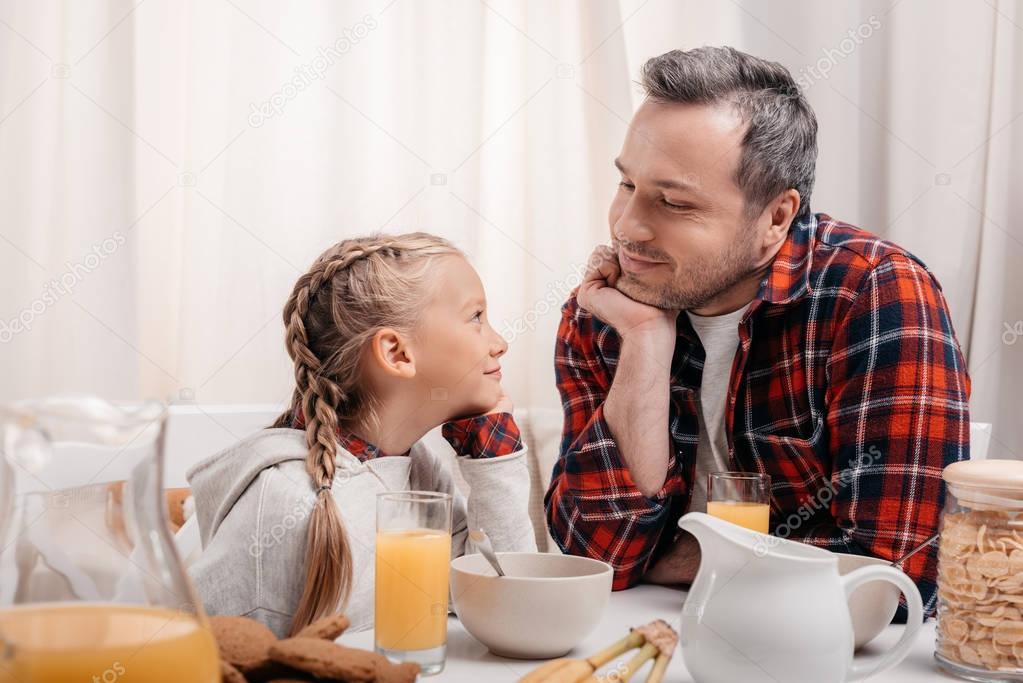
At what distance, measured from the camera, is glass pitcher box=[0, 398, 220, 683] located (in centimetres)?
45

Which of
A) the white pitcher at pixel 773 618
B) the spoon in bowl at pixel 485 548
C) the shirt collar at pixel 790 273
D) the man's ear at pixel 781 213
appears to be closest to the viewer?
the white pitcher at pixel 773 618

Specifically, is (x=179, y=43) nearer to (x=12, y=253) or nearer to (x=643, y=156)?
(x=12, y=253)

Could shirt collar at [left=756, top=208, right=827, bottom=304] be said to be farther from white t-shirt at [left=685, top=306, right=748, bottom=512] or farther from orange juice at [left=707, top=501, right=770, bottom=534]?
orange juice at [left=707, top=501, right=770, bottom=534]

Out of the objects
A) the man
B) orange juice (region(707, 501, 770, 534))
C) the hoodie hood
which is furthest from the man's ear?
the hoodie hood

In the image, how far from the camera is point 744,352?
4.61 ft

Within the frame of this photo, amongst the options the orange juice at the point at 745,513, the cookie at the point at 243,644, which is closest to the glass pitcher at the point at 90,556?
the cookie at the point at 243,644

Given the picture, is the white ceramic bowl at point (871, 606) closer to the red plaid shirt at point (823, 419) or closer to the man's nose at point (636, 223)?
the red plaid shirt at point (823, 419)

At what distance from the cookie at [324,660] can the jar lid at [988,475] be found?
0.46m

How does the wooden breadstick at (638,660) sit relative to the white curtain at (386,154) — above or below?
below

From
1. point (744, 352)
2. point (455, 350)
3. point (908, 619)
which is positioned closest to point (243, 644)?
point (908, 619)

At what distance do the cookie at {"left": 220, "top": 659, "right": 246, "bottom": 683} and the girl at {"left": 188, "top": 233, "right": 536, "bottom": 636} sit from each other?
1.48 feet

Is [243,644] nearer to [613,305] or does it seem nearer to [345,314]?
[345,314]

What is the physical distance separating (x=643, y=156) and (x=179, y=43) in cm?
123

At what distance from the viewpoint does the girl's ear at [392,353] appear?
127 cm
